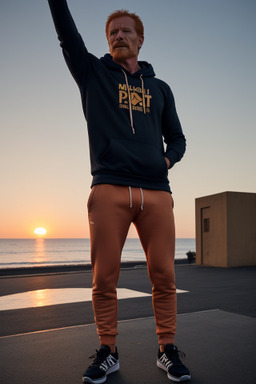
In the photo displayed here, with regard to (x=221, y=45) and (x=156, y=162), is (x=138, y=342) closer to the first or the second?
(x=156, y=162)

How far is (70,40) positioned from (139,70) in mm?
437

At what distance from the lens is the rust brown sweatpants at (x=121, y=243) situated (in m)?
1.52

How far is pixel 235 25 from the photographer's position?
6.96 meters

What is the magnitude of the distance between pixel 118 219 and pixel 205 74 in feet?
21.5

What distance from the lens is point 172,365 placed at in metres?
1.45

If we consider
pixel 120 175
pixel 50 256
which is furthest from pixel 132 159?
pixel 50 256

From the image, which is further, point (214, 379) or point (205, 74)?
point (205, 74)

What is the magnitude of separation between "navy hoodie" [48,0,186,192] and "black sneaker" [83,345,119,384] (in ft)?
2.70

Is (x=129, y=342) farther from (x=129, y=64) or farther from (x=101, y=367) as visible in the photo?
(x=129, y=64)

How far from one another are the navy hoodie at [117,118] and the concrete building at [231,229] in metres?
7.52

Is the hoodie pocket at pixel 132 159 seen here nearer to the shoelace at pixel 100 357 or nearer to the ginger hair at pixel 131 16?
the ginger hair at pixel 131 16

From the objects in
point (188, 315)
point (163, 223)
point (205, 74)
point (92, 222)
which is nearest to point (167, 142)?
point (163, 223)

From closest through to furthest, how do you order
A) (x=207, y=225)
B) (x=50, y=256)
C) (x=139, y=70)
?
(x=139, y=70) → (x=207, y=225) → (x=50, y=256)

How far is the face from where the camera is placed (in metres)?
1.68
